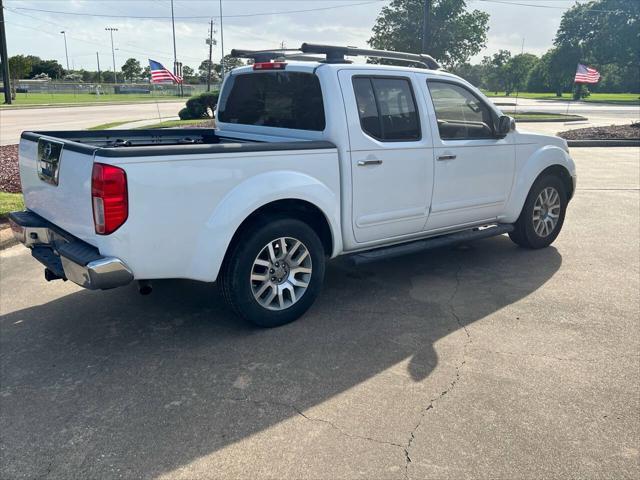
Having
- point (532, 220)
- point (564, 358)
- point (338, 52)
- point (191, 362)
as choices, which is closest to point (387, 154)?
point (338, 52)

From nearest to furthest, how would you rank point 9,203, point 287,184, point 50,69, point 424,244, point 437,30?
1. point 287,184
2. point 424,244
3. point 9,203
4. point 437,30
5. point 50,69

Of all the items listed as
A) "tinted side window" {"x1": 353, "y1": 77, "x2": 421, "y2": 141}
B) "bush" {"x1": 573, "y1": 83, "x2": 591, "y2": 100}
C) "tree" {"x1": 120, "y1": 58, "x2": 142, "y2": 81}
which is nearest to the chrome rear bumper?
"tinted side window" {"x1": 353, "y1": 77, "x2": 421, "y2": 141}

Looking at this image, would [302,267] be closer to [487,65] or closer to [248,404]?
[248,404]

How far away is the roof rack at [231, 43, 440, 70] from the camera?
178 inches

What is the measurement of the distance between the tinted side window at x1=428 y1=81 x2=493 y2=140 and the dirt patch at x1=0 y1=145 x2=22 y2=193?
20.8 ft

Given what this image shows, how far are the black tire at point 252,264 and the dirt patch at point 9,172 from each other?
18.9 ft

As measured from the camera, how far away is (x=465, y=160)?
16.8 feet

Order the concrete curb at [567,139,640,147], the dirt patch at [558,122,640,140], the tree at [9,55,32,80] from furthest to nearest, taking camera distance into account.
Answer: the tree at [9,55,32,80]
the dirt patch at [558,122,640,140]
the concrete curb at [567,139,640,147]

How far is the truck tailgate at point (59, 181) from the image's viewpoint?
342 cm

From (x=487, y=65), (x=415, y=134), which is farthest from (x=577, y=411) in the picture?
(x=487, y=65)

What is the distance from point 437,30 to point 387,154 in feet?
155

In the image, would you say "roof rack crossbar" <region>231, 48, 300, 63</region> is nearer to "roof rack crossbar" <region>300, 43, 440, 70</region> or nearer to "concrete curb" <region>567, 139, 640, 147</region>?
"roof rack crossbar" <region>300, 43, 440, 70</region>

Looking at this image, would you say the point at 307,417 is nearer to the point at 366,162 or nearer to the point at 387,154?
the point at 366,162

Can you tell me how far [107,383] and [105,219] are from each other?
1.00 m
